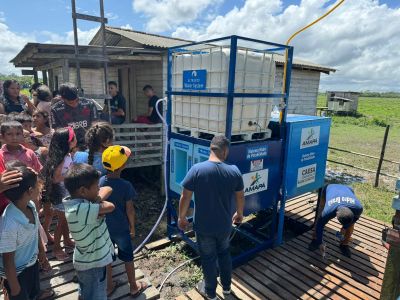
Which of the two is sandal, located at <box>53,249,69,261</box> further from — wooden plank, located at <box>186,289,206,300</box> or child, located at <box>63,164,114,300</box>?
wooden plank, located at <box>186,289,206,300</box>

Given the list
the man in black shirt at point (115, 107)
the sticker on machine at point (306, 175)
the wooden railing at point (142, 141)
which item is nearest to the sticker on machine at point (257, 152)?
the sticker on machine at point (306, 175)

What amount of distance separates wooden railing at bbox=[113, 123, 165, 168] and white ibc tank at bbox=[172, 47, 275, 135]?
120 inches

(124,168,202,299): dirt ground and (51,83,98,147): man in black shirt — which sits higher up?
(51,83,98,147): man in black shirt

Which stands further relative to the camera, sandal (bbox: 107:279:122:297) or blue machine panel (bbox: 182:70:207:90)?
blue machine panel (bbox: 182:70:207:90)

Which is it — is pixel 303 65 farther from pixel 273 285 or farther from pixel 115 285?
pixel 115 285

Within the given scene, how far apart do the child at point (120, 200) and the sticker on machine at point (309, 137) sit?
9.41ft

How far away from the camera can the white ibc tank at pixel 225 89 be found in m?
3.51

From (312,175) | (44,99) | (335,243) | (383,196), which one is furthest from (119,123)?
(383,196)

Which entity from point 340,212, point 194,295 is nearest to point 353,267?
point 340,212

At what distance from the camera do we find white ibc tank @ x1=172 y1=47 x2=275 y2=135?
3514 millimetres

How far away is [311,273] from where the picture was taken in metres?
3.96

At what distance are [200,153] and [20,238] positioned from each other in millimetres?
2273

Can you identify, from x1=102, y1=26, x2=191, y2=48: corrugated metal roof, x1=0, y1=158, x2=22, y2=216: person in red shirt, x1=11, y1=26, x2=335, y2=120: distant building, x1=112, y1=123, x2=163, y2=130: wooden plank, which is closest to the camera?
x1=0, y1=158, x2=22, y2=216: person in red shirt

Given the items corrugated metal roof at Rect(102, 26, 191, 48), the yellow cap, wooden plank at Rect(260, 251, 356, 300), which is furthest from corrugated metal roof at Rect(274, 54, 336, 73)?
the yellow cap
